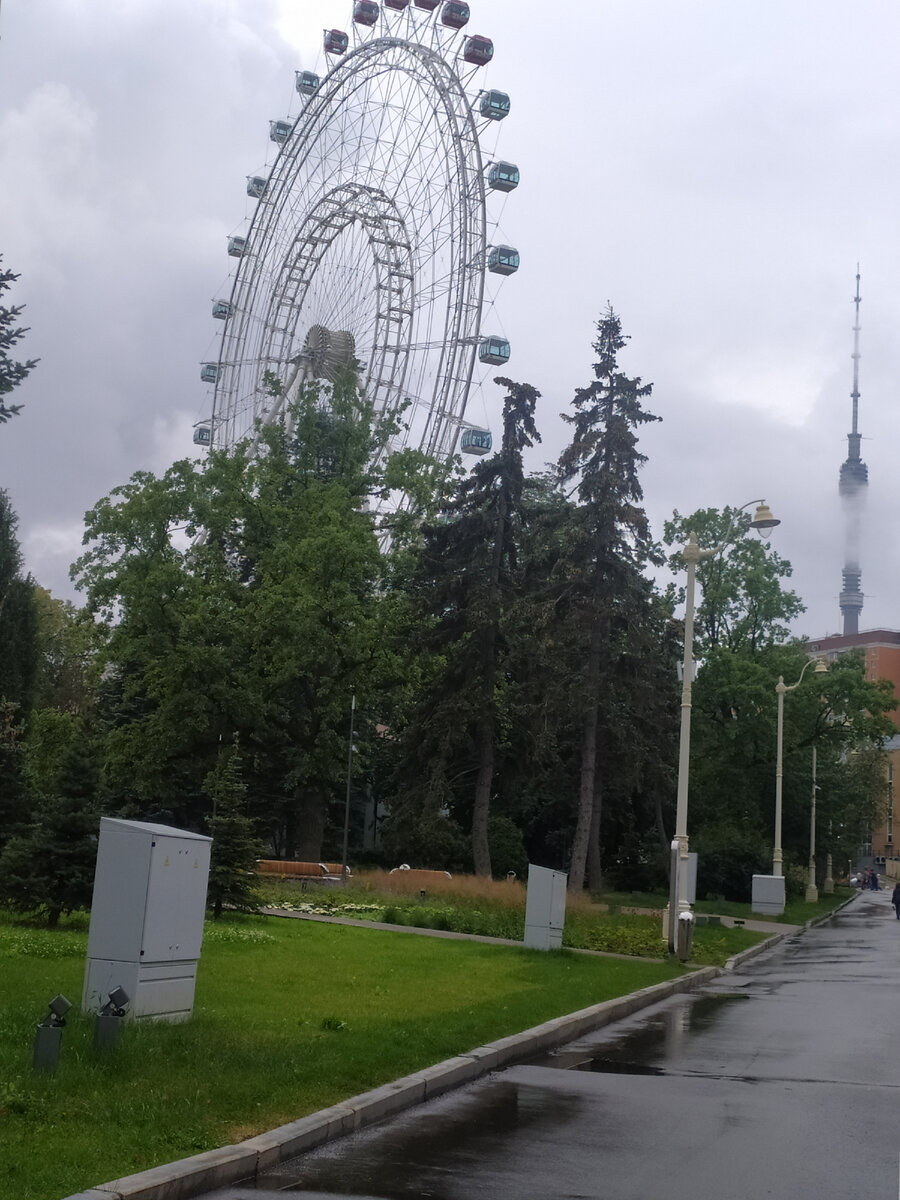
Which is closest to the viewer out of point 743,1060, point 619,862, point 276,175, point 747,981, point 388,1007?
point 743,1060

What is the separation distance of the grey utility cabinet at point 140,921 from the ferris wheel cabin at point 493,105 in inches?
1680

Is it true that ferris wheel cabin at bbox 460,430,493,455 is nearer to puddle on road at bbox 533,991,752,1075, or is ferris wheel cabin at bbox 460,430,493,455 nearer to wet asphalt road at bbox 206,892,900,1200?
puddle on road at bbox 533,991,752,1075

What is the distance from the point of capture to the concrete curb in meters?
6.44

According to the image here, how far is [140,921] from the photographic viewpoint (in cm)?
1021

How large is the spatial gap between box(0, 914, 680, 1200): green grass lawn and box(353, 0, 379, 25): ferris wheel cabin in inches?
1601

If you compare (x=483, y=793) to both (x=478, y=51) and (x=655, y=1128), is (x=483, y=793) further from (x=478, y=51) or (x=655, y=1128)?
(x=655, y=1128)

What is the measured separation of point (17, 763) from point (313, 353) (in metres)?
26.6

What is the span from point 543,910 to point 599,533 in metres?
23.8

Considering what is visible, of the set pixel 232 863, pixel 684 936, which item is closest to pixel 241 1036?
pixel 232 863

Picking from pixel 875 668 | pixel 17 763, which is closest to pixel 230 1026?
pixel 17 763

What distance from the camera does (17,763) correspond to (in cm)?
2545

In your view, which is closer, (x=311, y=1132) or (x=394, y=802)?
(x=311, y=1132)

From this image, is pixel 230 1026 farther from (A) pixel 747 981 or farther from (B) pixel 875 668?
(B) pixel 875 668

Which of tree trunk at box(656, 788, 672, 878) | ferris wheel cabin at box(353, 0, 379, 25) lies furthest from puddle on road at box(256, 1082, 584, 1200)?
ferris wheel cabin at box(353, 0, 379, 25)
